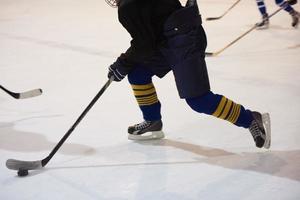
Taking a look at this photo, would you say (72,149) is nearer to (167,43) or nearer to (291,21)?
(167,43)

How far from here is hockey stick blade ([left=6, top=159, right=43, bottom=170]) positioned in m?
1.72

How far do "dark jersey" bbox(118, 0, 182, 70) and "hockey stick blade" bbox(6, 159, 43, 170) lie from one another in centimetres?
58

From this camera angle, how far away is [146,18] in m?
1.58

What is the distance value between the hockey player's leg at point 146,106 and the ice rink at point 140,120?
0.18 ft

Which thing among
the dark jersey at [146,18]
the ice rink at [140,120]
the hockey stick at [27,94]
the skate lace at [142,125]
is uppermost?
the dark jersey at [146,18]

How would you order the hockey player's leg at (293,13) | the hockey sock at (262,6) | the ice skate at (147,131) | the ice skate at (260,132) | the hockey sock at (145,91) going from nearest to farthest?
the ice skate at (260,132) < the hockey sock at (145,91) < the ice skate at (147,131) < the hockey player's leg at (293,13) < the hockey sock at (262,6)

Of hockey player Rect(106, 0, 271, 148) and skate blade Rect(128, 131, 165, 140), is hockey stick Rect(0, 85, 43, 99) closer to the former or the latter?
skate blade Rect(128, 131, 165, 140)

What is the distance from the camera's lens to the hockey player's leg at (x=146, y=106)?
1.84 m

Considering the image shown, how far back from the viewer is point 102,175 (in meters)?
1.67

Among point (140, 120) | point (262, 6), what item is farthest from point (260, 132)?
point (262, 6)

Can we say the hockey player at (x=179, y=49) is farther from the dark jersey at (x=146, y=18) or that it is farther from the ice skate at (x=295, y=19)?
the ice skate at (x=295, y=19)

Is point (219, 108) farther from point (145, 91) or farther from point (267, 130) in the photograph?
point (145, 91)

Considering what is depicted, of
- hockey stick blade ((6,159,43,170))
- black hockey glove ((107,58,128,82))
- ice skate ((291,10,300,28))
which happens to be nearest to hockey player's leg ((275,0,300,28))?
ice skate ((291,10,300,28))

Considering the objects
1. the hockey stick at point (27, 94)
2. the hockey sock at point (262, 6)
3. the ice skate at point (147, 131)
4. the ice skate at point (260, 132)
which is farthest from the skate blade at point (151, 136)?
the hockey sock at point (262, 6)
